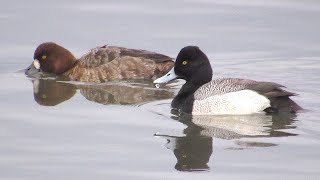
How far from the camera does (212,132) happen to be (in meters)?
10.4

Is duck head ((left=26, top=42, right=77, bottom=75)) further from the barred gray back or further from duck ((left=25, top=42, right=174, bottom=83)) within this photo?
the barred gray back

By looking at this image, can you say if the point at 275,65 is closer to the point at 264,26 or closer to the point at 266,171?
the point at 264,26

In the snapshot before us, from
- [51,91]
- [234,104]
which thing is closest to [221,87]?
[234,104]

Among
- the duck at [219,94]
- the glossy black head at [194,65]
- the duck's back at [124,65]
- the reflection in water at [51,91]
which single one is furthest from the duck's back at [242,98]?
the reflection in water at [51,91]

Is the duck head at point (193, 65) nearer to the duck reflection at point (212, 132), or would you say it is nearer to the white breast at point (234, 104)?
the white breast at point (234, 104)

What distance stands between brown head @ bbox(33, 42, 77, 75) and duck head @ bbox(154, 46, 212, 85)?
6.91 ft

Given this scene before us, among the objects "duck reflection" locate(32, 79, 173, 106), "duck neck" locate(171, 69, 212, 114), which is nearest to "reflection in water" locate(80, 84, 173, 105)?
"duck reflection" locate(32, 79, 173, 106)

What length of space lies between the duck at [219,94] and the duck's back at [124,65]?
46.3 inches

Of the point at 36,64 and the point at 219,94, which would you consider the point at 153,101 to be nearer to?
the point at 219,94

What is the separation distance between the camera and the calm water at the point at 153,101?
9.16 metres

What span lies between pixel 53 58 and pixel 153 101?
220 cm

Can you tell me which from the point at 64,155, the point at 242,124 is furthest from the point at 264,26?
the point at 64,155

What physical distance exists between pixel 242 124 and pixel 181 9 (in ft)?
17.1

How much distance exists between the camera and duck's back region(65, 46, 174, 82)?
42.6 feet
